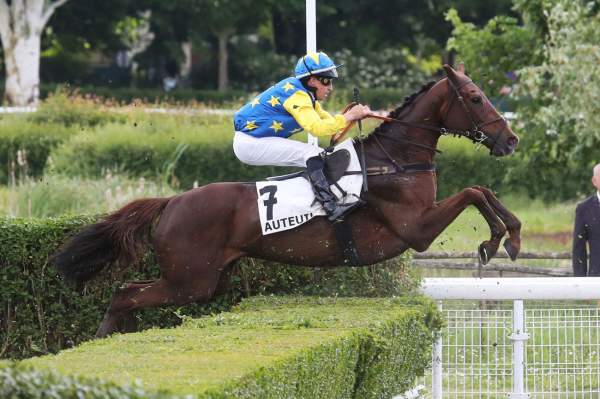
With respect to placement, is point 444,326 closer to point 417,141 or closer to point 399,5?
point 417,141

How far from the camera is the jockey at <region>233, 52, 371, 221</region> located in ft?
27.8

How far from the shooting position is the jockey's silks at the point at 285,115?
841 centimetres

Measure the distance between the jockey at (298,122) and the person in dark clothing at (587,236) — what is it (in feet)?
9.88

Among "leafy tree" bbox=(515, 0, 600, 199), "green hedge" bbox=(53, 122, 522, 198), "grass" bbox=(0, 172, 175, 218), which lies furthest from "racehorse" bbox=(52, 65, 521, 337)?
"green hedge" bbox=(53, 122, 522, 198)

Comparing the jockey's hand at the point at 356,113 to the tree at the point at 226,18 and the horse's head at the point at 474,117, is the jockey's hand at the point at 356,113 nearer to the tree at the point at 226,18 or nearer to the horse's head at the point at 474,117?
the horse's head at the point at 474,117

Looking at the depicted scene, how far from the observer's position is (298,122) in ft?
28.0

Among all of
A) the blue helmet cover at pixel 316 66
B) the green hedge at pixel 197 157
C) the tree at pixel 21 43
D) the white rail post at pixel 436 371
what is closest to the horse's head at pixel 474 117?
the blue helmet cover at pixel 316 66

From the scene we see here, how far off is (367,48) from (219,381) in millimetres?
37071

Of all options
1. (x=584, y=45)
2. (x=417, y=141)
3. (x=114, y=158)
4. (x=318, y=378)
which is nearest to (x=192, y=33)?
(x=114, y=158)

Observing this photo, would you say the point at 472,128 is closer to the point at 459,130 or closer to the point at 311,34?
the point at 459,130

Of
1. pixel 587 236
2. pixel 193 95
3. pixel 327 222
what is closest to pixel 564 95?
pixel 587 236

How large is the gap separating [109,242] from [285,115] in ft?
4.48

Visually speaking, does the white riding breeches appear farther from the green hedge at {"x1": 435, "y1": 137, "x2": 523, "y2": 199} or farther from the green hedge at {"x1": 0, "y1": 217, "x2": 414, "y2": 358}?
the green hedge at {"x1": 435, "y1": 137, "x2": 523, "y2": 199}

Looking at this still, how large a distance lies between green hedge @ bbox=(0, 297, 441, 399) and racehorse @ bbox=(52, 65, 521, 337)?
1.14 ft
